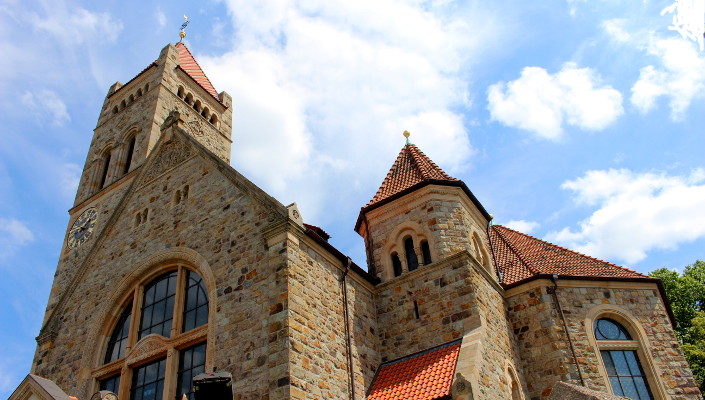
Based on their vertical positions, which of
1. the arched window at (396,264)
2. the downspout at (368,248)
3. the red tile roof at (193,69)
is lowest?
the arched window at (396,264)

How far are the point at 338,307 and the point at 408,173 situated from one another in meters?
5.67

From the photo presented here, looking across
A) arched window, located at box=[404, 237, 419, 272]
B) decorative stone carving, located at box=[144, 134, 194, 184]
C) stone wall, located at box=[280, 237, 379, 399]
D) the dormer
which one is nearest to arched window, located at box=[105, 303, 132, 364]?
decorative stone carving, located at box=[144, 134, 194, 184]

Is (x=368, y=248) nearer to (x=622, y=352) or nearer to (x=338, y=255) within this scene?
(x=338, y=255)

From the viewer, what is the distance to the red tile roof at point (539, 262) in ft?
50.8

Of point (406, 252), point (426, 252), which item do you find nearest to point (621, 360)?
point (426, 252)

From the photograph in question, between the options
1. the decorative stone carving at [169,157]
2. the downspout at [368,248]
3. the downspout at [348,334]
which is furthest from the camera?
the decorative stone carving at [169,157]

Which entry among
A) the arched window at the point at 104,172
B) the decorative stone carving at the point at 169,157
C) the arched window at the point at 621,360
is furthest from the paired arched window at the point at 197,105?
the arched window at the point at 621,360

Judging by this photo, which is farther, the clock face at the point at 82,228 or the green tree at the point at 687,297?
the green tree at the point at 687,297

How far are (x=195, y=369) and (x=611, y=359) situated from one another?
413 inches

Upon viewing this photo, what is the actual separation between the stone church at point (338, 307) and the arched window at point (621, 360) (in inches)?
1.8

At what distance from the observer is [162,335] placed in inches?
501

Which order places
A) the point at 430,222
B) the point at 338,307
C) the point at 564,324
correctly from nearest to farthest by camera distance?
1. the point at 338,307
2. the point at 564,324
3. the point at 430,222

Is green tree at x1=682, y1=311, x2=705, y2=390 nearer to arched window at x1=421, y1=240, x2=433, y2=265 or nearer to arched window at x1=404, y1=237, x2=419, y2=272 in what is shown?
arched window at x1=421, y1=240, x2=433, y2=265

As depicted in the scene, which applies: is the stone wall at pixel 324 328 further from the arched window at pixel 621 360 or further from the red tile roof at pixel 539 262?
the arched window at pixel 621 360
